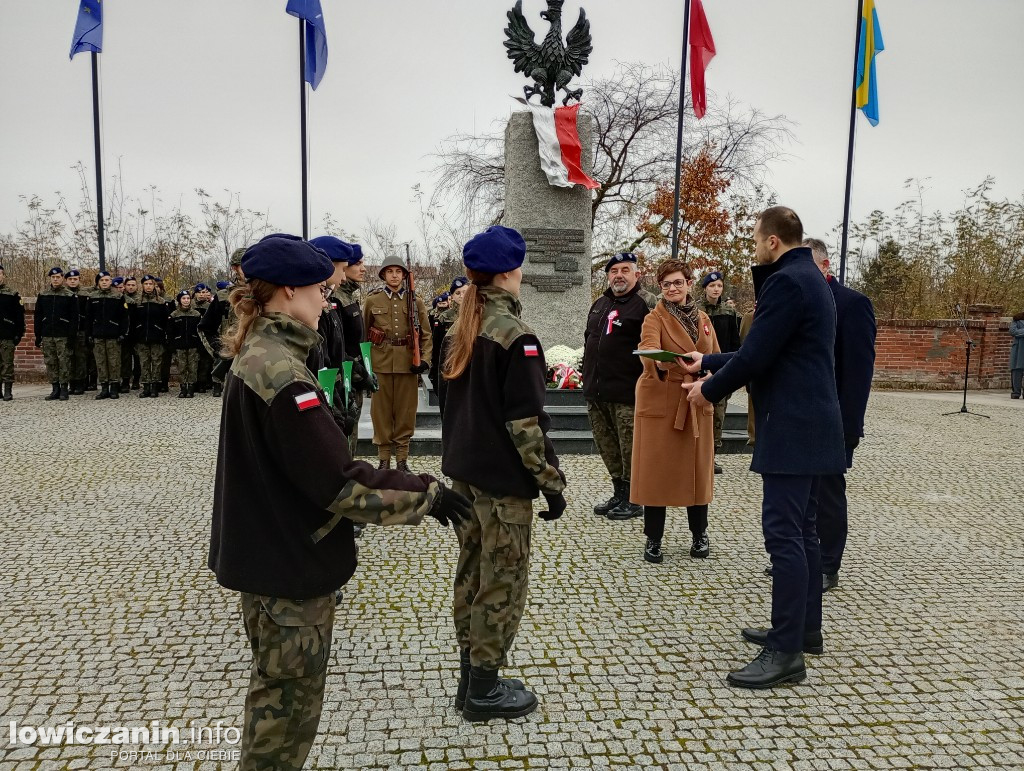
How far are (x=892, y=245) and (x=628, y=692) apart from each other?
23.3 m

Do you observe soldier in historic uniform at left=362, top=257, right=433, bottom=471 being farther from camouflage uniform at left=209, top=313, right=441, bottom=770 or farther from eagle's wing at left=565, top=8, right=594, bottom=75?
eagle's wing at left=565, top=8, right=594, bottom=75

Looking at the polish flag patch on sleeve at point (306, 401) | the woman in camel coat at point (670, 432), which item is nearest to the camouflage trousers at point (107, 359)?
the woman in camel coat at point (670, 432)

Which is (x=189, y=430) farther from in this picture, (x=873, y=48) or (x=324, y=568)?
(x=873, y=48)

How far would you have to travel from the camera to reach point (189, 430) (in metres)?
9.61

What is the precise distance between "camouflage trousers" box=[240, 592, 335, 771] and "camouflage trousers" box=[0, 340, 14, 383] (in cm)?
1237

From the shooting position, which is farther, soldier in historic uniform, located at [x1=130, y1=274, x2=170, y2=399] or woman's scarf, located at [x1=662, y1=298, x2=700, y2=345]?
soldier in historic uniform, located at [x1=130, y1=274, x2=170, y2=399]

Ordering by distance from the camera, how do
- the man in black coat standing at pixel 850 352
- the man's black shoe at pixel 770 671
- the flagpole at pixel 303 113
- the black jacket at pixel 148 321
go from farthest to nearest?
the black jacket at pixel 148 321, the flagpole at pixel 303 113, the man in black coat standing at pixel 850 352, the man's black shoe at pixel 770 671

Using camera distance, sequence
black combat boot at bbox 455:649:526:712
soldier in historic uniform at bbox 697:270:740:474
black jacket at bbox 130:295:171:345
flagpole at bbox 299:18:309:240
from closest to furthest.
→ 1. black combat boot at bbox 455:649:526:712
2. soldier in historic uniform at bbox 697:270:740:474
3. flagpole at bbox 299:18:309:240
4. black jacket at bbox 130:295:171:345

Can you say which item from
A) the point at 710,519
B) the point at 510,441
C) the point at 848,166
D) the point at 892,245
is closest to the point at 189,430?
the point at 710,519

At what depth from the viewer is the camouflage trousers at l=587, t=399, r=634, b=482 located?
5660 mm

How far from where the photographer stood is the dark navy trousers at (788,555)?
10.8 feet

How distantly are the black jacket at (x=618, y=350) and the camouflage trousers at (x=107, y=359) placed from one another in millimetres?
10215

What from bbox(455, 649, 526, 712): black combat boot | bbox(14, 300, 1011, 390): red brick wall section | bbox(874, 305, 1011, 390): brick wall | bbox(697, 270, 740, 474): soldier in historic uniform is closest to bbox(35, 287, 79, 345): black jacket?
bbox(697, 270, 740, 474): soldier in historic uniform

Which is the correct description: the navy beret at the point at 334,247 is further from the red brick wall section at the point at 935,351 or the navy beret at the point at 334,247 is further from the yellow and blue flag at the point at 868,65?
the red brick wall section at the point at 935,351
